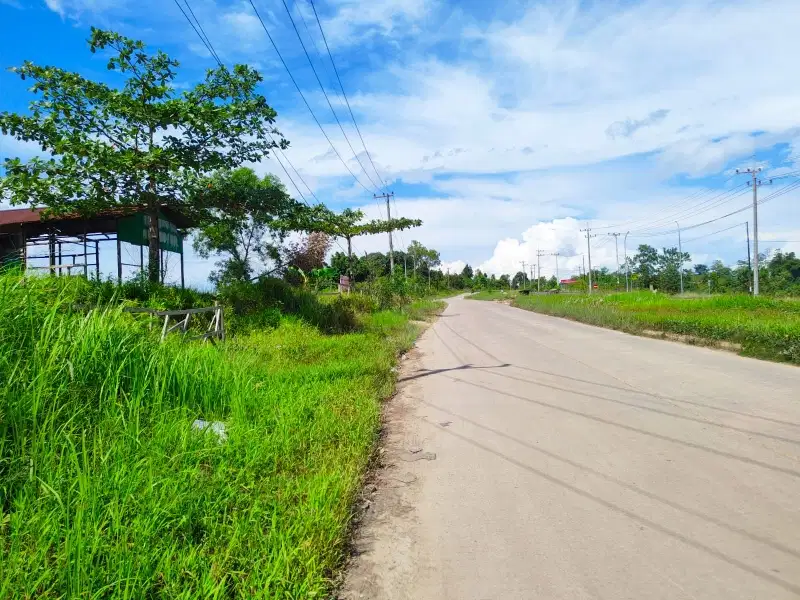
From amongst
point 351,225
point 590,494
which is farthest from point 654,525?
point 351,225

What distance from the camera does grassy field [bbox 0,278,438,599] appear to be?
8.16 ft

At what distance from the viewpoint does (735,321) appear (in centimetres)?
1280

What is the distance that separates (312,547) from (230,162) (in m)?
11.9

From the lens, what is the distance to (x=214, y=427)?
178 inches

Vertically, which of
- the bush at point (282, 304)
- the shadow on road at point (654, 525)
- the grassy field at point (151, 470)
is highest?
the bush at point (282, 304)

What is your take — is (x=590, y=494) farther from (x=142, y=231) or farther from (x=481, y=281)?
(x=481, y=281)

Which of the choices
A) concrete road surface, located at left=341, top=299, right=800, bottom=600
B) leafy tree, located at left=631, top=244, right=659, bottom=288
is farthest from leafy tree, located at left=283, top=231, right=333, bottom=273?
leafy tree, located at left=631, top=244, right=659, bottom=288

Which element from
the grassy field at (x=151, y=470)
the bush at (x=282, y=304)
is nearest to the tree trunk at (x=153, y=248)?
the bush at (x=282, y=304)

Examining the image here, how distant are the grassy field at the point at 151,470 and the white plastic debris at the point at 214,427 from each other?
0.29 feet

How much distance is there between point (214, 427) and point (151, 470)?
129 centimetres

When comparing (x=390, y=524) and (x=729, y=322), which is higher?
(x=729, y=322)

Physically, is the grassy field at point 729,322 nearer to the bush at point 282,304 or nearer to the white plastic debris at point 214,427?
the bush at point 282,304

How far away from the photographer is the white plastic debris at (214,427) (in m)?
4.27

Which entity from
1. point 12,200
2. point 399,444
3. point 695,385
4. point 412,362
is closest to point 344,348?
point 412,362
